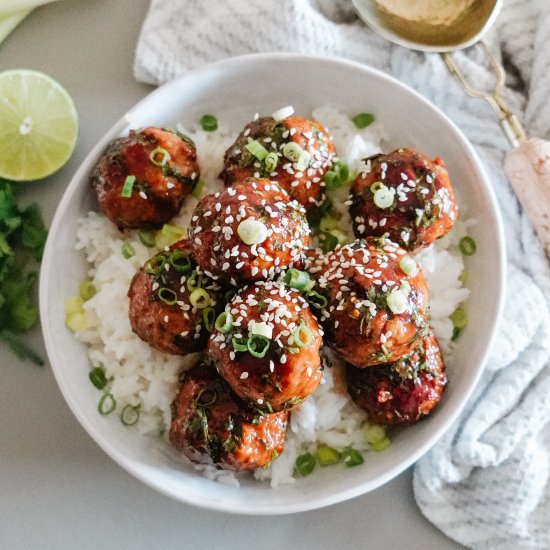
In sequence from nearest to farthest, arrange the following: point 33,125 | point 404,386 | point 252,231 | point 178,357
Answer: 1. point 252,231
2. point 404,386
3. point 178,357
4. point 33,125

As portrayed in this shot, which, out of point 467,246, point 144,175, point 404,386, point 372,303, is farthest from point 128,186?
point 467,246

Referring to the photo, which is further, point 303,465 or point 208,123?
point 208,123

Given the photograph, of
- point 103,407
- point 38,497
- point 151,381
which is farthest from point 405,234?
point 38,497

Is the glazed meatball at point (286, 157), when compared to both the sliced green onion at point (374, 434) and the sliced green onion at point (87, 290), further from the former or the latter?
the sliced green onion at point (374, 434)

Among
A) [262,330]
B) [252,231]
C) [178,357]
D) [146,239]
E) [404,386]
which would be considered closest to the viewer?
[262,330]

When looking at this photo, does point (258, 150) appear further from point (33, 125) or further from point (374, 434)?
point (374, 434)

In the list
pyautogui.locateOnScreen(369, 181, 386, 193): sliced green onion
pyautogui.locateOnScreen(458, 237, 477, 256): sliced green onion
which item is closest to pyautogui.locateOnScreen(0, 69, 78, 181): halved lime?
pyautogui.locateOnScreen(369, 181, 386, 193): sliced green onion
